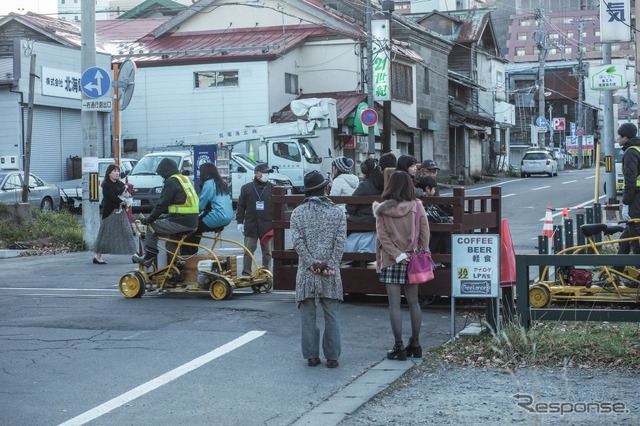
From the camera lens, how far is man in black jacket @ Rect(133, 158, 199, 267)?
42.5ft

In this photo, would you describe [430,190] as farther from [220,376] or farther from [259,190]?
[220,376]

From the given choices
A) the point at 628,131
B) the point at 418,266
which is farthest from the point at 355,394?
the point at 628,131

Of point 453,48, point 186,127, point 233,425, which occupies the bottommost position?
point 233,425

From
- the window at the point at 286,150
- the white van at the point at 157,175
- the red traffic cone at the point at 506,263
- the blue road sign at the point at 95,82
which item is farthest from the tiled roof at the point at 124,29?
the red traffic cone at the point at 506,263

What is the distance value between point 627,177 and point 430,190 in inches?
102

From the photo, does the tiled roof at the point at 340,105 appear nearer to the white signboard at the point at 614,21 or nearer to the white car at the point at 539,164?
the white car at the point at 539,164

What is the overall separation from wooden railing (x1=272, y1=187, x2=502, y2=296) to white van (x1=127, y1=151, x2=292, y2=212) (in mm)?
15302

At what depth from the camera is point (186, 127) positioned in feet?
137

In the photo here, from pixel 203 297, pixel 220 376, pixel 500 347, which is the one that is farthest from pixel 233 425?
pixel 203 297

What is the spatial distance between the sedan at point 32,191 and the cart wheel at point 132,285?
15929 mm

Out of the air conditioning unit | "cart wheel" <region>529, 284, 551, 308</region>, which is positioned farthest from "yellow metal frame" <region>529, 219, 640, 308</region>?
the air conditioning unit

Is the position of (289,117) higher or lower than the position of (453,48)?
lower

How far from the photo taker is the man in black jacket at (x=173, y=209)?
13.0m

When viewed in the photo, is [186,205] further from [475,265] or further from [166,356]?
[475,265]
